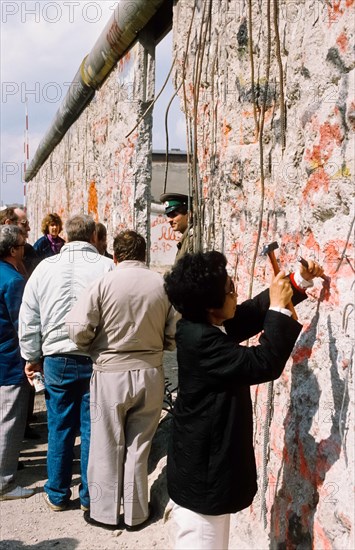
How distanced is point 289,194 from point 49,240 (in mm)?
3861

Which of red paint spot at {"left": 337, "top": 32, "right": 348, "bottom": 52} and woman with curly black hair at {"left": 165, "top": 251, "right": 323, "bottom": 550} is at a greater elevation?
red paint spot at {"left": 337, "top": 32, "right": 348, "bottom": 52}

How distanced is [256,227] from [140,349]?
36.0 inches

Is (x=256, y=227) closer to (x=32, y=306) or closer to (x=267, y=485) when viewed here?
(x=267, y=485)

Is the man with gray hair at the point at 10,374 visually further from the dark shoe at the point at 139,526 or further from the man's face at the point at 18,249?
the dark shoe at the point at 139,526

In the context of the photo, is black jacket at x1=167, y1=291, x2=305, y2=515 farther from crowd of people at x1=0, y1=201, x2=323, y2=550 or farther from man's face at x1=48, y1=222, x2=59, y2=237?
man's face at x1=48, y1=222, x2=59, y2=237

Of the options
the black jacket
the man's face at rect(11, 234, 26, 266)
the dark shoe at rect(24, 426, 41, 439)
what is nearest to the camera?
the black jacket

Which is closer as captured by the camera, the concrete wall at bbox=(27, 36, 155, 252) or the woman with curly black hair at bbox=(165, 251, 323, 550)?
the woman with curly black hair at bbox=(165, 251, 323, 550)

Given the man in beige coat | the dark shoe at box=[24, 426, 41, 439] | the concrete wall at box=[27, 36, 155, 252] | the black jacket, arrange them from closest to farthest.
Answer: the black jacket → the man in beige coat → the dark shoe at box=[24, 426, 41, 439] → the concrete wall at box=[27, 36, 155, 252]

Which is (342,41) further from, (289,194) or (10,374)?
(10,374)

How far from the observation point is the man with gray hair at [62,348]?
3.62 meters

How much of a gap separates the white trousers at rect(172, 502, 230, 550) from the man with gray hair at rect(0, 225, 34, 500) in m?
2.04

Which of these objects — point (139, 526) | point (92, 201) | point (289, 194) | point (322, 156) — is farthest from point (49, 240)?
point (322, 156)

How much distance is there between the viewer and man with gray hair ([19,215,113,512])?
11.9 feet

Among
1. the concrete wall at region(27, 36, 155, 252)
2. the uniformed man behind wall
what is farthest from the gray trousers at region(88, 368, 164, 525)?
the concrete wall at region(27, 36, 155, 252)
